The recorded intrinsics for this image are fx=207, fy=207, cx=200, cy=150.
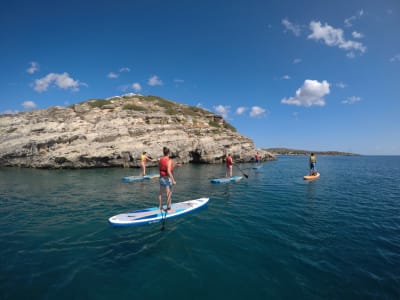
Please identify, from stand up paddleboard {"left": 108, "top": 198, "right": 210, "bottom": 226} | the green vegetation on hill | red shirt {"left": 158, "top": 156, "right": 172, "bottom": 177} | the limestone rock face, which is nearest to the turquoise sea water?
stand up paddleboard {"left": 108, "top": 198, "right": 210, "bottom": 226}

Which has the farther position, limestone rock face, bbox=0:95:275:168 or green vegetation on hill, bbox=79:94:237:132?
green vegetation on hill, bbox=79:94:237:132

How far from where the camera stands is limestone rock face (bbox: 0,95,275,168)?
40188 millimetres

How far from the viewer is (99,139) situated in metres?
42.5

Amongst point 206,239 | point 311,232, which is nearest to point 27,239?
point 206,239

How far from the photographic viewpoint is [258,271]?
22.5ft

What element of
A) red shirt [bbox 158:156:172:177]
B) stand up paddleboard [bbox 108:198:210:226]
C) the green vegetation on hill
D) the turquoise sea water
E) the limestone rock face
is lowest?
the turquoise sea water

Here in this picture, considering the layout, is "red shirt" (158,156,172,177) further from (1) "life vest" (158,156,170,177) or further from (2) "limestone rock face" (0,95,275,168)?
(2) "limestone rock face" (0,95,275,168)

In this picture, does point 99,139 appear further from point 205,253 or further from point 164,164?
point 205,253

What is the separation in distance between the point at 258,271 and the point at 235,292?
1326 mm

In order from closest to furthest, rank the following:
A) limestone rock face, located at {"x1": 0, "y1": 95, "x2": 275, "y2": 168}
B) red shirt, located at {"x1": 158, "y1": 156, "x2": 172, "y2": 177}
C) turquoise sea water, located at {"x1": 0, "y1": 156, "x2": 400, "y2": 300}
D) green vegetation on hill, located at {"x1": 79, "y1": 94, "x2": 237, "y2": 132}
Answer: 1. turquoise sea water, located at {"x1": 0, "y1": 156, "x2": 400, "y2": 300}
2. red shirt, located at {"x1": 158, "y1": 156, "x2": 172, "y2": 177}
3. limestone rock face, located at {"x1": 0, "y1": 95, "x2": 275, "y2": 168}
4. green vegetation on hill, located at {"x1": 79, "y1": 94, "x2": 237, "y2": 132}

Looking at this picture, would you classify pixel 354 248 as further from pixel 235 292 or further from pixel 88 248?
pixel 88 248

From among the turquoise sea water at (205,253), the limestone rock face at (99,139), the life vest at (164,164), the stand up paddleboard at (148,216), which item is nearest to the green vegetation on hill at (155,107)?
the limestone rock face at (99,139)

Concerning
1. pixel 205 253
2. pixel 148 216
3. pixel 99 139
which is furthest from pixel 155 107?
pixel 205 253

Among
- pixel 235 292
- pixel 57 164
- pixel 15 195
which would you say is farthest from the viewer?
pixel 57 164
